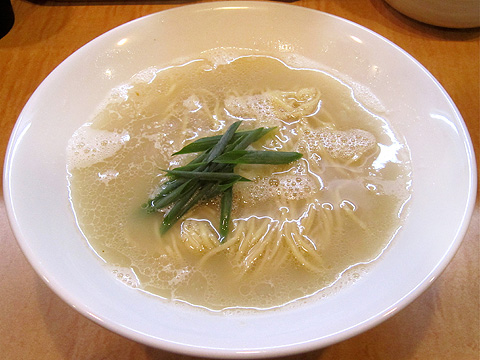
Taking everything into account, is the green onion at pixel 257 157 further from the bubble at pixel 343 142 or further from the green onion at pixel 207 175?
the bubble at pixel 343 142

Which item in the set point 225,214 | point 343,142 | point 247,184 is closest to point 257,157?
point 247,184

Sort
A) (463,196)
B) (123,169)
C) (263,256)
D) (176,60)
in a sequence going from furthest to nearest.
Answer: (176,60)
(123,169)
(263,256)
(463,196)

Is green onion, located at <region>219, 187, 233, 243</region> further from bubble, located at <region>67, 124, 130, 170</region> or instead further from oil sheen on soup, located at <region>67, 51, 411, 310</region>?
bubble, located at <region>67, 124, 130, 170</region>

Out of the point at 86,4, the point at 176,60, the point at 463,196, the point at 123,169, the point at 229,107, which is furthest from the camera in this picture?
the point at 86,4

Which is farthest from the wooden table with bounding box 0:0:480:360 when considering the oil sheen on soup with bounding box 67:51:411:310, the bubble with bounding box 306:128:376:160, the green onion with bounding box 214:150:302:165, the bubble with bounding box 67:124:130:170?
the green onion with bounding box 214:150:302:165

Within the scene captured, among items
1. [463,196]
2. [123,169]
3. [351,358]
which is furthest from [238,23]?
[351,358]

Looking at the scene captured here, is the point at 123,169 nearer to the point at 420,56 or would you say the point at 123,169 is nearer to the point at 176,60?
the point at 176,60

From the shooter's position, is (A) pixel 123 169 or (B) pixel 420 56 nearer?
(A) pixel 123 169
